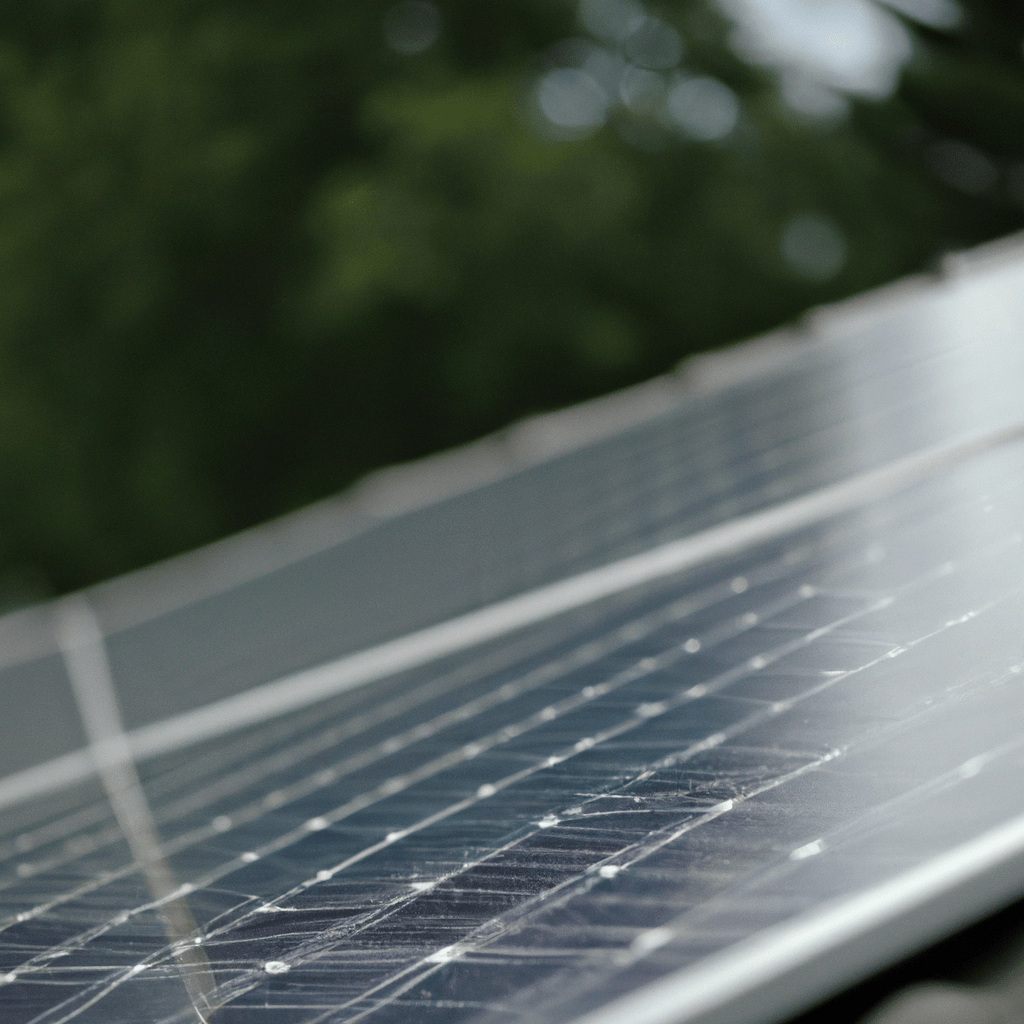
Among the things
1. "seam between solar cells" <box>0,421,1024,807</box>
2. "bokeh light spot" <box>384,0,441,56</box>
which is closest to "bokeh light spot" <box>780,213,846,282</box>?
"bokeh light spot" <box>384,0,441,56</box>

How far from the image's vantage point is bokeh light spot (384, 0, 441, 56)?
12.6m

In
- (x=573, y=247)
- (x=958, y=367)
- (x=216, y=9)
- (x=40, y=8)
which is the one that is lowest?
(x=958, y=367)

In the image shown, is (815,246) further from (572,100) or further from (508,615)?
(508,615)

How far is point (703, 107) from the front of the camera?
12445mm

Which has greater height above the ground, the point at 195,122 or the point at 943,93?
the point at 195,122

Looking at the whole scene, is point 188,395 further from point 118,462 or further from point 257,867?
point 257,867

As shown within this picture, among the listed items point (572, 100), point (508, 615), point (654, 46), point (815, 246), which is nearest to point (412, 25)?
point (572, 100)

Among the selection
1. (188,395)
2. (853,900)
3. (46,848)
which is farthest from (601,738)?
(188,395)

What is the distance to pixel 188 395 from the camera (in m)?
12.7

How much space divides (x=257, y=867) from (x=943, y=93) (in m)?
13.4

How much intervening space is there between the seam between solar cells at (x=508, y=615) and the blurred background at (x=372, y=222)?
9928 mm

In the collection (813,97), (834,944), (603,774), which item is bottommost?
(834,944)

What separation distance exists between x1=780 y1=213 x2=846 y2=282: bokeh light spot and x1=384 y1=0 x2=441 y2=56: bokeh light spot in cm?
404

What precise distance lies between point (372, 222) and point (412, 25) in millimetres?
2548
